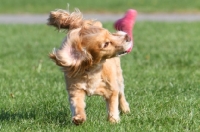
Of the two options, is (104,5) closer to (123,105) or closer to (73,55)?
(123,105)

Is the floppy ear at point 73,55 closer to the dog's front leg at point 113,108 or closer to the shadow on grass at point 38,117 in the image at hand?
the dog's front leg at point 113,108

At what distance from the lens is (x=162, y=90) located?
859cm

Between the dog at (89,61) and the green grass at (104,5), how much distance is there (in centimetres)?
2268

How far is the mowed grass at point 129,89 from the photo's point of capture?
6.40 m

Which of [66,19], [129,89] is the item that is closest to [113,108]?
[66,19]

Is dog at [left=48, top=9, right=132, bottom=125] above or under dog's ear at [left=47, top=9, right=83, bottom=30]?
under

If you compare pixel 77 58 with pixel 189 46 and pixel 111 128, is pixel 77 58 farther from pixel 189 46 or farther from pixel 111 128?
pixel 189 46

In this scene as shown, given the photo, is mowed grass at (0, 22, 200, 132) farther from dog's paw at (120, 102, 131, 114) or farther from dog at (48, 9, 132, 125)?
dog at (48, 9, 132, 125)

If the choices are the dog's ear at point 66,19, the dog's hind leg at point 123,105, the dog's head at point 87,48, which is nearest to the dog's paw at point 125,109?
the dog's hind leg at point 123,105

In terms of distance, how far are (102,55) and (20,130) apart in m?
1.13

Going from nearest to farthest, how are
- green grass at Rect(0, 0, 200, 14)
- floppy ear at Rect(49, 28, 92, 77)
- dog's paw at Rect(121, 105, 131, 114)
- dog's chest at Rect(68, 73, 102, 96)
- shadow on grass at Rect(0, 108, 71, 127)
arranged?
floppy ear at Rect(49, 28, 92, 77), dog's chest at Rect(68, 73, 102, 96), shadow on grass at Rect(0, 108, 71, 127), dog's paw at Rect(121, 105, 131, 114), green grass at Rect(0, 0, 200, 14)

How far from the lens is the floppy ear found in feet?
20.2

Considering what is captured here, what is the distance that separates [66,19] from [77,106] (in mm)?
1110

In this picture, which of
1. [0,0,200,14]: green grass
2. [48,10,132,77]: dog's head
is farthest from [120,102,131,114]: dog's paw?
[0,0,200,14]: green grass
